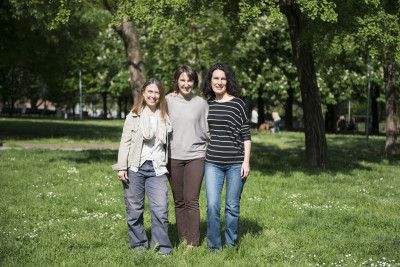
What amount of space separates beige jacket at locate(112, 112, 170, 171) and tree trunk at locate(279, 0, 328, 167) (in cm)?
768

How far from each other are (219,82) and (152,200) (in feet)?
4.76

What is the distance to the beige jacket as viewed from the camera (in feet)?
15.3

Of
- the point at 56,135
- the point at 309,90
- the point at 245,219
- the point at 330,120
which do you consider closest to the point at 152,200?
the point at 245,219

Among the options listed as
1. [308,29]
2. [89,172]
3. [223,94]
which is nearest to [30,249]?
[223,94]

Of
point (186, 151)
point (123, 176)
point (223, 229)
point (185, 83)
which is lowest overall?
point (223, 229)

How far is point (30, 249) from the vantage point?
489 cm

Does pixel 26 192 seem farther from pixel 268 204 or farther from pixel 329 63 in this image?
pixel 329 63

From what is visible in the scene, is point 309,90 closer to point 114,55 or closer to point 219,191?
point 219,191

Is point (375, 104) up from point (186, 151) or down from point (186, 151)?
up

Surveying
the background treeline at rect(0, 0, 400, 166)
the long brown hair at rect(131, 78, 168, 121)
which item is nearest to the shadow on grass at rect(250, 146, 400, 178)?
the background treeline at rect(0, 0, 400, 166)

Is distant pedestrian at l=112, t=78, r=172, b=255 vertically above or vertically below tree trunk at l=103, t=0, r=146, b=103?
below

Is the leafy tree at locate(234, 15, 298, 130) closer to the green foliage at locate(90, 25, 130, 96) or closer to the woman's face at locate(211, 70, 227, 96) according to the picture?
the green foliage at locate(90, 25, 130, 96)

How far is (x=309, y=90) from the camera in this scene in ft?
38.2

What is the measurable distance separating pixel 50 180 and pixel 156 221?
520 centimetres
